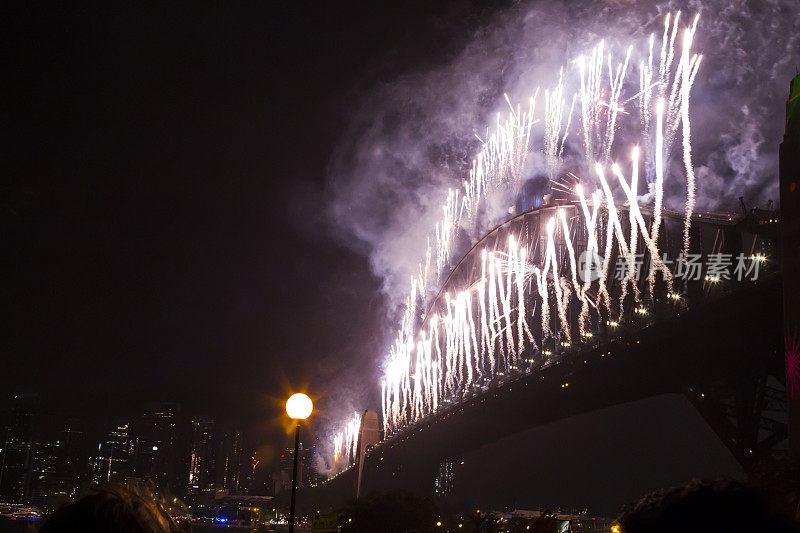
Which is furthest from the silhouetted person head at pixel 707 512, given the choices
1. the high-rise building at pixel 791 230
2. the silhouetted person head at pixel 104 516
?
the high-rise building at pixel 791 230

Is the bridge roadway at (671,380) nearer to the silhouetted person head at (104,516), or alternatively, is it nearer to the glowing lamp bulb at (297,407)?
the glowing lamp bulb at (297,407)

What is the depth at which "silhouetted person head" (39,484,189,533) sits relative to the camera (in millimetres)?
2658

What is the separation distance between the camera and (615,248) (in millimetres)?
68062

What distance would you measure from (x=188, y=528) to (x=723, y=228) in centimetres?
4653

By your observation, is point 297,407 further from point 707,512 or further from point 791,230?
point 791,230

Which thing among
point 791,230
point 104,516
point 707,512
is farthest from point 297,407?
point 791,230

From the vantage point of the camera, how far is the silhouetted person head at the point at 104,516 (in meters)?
2.66

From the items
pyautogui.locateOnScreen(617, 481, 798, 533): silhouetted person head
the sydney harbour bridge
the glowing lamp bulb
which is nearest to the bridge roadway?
the sydney harbour bridge

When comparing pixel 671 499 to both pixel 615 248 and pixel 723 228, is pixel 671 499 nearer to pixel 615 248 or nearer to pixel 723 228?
pixel 723 228

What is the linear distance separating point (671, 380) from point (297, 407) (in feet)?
150

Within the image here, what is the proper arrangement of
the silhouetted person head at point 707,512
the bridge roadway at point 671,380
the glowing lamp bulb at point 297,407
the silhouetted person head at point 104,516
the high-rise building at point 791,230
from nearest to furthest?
1. the silhouetted person head at point 707,512
2. the silhouetted person head at point 104,516
3. the glowing lamp bulb at point 297,407
4. the high-rise building at point 791,230
5. the bridge roadway at point 671,380

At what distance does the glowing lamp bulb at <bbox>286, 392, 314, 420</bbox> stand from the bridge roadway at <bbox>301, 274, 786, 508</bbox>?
31.3 meters

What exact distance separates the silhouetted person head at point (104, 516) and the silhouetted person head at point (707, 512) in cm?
183

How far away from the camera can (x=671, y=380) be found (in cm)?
5241
